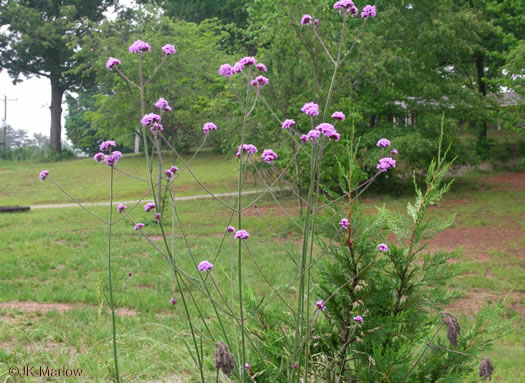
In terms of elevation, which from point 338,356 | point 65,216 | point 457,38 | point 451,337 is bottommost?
point 65,216

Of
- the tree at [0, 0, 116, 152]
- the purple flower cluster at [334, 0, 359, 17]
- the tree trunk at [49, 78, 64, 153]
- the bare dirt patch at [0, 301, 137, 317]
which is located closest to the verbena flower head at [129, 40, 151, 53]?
the purple flower cluster at [334, 0, 359, 17]

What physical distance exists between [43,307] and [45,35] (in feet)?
107

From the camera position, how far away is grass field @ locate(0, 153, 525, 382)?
3.29 m

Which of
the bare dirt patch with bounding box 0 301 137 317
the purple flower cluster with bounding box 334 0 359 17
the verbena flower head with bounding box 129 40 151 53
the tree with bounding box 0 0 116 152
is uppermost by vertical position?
the tree with bounding box 0 0 116 152

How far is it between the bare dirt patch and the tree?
2922 cm

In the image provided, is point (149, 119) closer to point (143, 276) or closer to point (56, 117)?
point (143, 276)

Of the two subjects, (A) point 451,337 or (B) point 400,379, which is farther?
(B) point 400,379

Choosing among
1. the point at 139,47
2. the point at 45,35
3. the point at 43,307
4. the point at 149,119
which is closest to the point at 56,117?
the point at 45,35

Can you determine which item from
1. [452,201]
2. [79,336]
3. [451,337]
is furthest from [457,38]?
[451,337]

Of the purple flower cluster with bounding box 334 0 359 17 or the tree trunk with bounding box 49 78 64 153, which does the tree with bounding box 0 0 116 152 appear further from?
the purple flower cluster with bounding box 334 0 359 17

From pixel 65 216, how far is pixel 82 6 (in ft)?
88.7

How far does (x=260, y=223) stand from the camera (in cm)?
1188

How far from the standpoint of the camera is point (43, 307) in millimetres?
5570

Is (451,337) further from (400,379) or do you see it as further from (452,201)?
(452,201)
